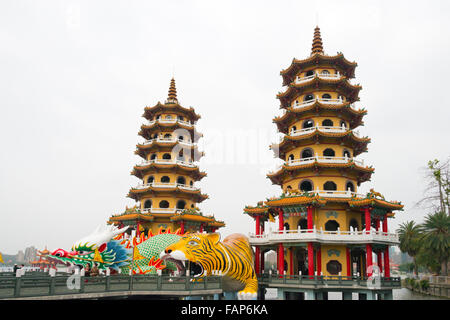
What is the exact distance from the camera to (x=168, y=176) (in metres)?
35.2

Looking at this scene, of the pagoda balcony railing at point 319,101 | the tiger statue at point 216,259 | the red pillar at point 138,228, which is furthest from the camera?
the red pillar at point 138,228

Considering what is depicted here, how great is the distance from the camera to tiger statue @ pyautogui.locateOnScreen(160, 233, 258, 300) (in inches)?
744

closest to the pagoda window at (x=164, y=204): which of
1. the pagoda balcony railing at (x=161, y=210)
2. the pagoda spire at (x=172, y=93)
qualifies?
the pagoda balcony railing at (x=161, y=210)

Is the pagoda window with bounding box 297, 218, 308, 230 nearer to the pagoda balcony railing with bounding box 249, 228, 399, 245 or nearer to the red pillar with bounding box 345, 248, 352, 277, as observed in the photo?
the pagoda balcony railing with bounding box 249, 228, 399, 245

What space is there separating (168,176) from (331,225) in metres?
16.9

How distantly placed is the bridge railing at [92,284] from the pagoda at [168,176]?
44.4 ft

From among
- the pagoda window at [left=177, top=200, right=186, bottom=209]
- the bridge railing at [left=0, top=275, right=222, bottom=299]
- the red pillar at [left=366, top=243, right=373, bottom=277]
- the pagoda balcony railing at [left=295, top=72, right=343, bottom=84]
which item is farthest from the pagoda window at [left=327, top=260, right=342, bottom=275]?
the pagoda window at [left=177, top=200, right=186, bottom=209]

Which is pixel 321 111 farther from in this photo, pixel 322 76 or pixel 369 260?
pixel 369 260

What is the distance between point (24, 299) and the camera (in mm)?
13117

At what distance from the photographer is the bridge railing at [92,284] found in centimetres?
1328

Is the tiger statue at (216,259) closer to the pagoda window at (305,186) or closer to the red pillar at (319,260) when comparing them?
the red pillar at (319,260)

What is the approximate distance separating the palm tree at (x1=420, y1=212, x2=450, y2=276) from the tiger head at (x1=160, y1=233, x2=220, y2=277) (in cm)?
2655

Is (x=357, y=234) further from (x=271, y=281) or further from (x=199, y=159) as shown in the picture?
(x=199, y=159)
